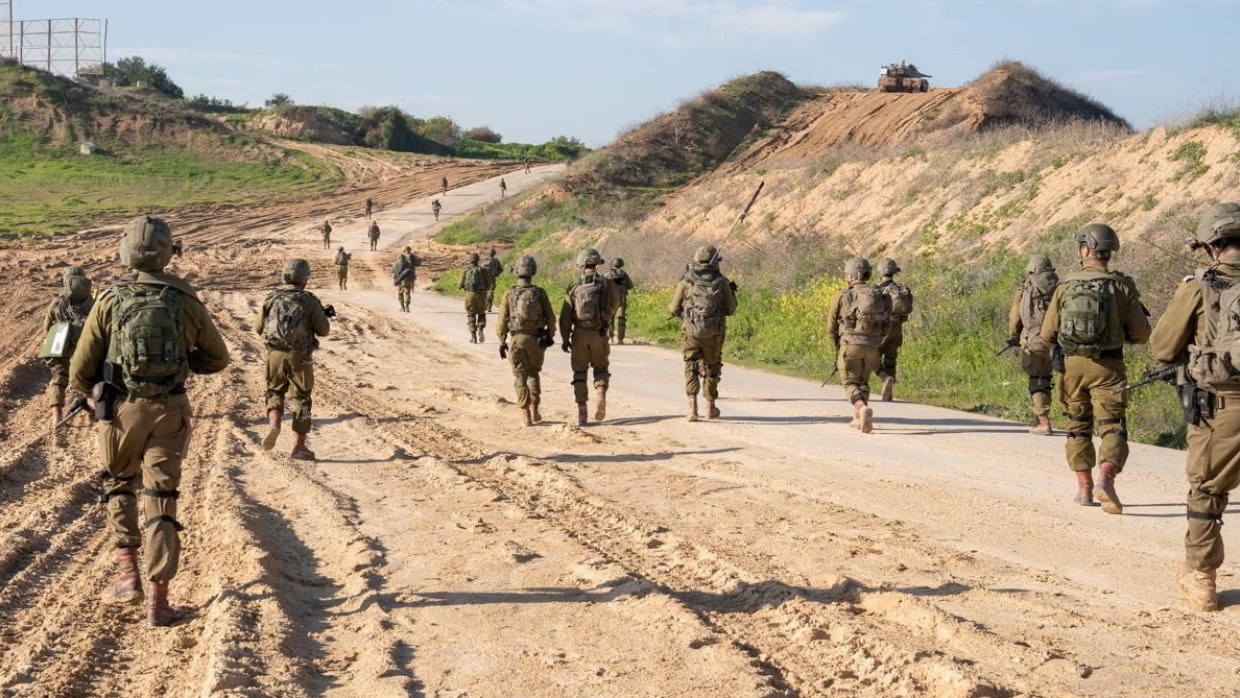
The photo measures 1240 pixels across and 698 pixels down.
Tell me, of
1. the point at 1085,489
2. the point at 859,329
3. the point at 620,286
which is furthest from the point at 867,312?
the point at 620,286

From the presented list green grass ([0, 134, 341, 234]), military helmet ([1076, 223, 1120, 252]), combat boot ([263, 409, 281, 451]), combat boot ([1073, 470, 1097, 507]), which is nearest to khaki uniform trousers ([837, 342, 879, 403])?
combat boot ([1073, 470, 1097, 507])

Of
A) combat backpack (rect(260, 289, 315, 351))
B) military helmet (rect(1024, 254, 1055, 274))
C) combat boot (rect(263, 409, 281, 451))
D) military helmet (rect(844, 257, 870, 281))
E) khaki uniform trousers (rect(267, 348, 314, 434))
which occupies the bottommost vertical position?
combat boot (rect(263, 409, 281, 451))

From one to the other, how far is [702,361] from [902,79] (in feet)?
162

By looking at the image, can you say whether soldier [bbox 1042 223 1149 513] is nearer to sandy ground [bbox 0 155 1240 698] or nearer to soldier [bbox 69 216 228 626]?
sandy ground [bbox 0 155 1240 698]

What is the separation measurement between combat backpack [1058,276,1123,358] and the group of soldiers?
1cm

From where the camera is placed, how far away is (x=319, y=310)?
12.0m

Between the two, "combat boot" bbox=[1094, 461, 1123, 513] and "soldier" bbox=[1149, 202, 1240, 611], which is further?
"combat boot" bbox=[1094, 461, 1123, 513]

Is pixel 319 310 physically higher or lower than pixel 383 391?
higher

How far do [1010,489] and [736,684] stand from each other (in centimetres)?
525

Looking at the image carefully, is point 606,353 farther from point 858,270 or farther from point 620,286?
point 620,286

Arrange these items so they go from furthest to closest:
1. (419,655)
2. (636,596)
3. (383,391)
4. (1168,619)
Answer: (383,391)
(636,596)
(1168,619)
(419,655)

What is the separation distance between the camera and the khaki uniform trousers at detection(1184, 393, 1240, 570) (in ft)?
22.0

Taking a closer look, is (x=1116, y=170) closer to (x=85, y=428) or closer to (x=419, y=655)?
(x=85, y=428)

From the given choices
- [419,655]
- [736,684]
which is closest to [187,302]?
[419,655]
